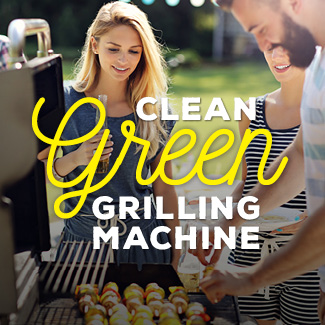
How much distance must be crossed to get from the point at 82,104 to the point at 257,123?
0.78 meters

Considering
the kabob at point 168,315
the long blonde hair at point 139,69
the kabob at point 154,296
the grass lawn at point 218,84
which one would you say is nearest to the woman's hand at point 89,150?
the long blonde hair at point 139,69

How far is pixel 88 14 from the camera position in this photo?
15.4 metres

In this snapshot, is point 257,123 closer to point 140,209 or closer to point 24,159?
point 140,209

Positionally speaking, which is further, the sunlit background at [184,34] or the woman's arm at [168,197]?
the sunlit background at [184,34]

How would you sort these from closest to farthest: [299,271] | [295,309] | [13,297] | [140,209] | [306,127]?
[13,297]
[299,271]
[306,127]
[295,309]
[140,209]

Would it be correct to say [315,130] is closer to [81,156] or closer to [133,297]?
[133,297]

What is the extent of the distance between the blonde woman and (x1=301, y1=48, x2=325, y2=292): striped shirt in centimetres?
86

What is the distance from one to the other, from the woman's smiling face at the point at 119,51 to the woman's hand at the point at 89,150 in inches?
11.9

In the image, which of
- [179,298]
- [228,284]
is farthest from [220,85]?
[228,284]

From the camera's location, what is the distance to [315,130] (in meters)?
1.41

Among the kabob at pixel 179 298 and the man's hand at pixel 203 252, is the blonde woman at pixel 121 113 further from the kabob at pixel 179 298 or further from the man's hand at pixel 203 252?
the kabob at pixel 179 298

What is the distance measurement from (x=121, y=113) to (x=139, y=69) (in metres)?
0.21

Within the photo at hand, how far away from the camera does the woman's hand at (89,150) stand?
79.6 inches

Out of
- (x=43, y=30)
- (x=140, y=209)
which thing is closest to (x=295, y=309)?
(x=140, y=209)
